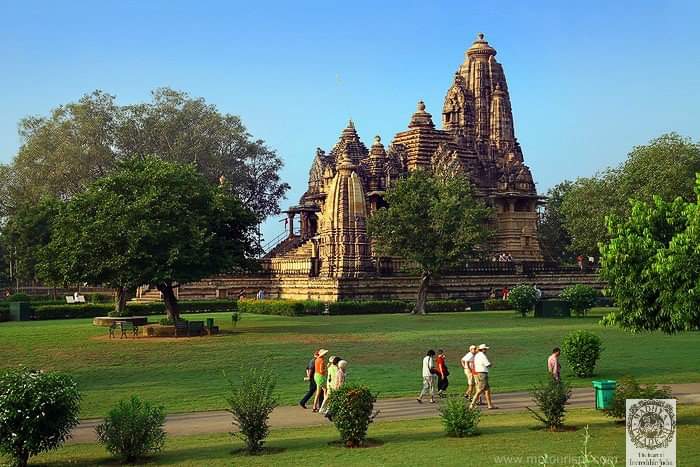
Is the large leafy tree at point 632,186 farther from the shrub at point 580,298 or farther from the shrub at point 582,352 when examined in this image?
the shrub at point 582,352

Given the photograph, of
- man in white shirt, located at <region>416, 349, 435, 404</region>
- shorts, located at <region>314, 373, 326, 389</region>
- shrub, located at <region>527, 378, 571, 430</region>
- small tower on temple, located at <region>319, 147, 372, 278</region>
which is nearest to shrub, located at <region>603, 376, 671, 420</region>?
shrub, located at <region>527, 378, 571, 430</region>

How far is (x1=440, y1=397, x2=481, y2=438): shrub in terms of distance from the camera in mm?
15078

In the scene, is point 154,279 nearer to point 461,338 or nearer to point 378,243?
Answer: point 461,338

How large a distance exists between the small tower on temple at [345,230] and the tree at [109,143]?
20431mm

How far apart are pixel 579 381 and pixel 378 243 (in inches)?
1160

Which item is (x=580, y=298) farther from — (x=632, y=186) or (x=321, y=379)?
(x=321, y=379)

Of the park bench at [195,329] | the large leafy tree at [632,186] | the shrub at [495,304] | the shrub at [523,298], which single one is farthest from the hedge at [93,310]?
the large leafy tree at [632,186]

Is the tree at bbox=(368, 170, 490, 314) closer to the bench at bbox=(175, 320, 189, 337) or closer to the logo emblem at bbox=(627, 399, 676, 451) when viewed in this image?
the bench at bbox=(175, 320, 189, 337)

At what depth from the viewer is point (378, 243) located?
51.7 meters

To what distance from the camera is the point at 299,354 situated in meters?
28.1

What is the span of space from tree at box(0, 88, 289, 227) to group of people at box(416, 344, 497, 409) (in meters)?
53.1

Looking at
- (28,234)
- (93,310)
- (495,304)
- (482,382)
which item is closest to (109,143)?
(28,234)

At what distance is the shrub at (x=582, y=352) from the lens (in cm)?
2308

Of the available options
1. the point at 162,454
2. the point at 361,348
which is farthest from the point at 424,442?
the point at 361,348
